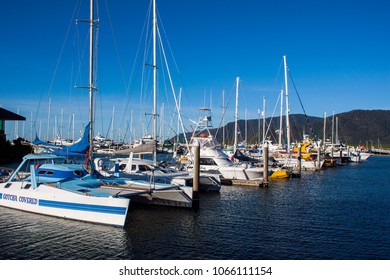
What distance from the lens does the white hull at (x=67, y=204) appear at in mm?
18609

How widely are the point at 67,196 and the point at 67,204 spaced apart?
16.0 inches

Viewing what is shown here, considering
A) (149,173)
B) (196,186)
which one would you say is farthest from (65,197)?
(149,173)

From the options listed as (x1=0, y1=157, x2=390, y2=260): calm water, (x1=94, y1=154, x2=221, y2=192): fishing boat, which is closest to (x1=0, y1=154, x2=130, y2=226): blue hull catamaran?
(x1=0, y1=157, x2=390, y2=260): calm water

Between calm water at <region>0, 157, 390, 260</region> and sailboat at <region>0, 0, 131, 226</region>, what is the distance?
505mm

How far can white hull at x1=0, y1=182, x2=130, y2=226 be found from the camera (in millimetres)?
18609

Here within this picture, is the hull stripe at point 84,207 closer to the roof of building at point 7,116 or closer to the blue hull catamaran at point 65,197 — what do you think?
the blue hull catamaran at point 65,197

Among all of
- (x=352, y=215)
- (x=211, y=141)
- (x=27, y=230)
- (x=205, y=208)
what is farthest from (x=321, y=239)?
(x=211, y=141)

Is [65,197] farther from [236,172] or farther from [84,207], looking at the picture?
[236,172]

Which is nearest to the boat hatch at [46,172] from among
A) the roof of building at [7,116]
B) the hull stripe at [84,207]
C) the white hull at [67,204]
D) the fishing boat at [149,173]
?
the white hull at [67,204]

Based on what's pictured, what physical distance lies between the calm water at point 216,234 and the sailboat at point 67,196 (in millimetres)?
505

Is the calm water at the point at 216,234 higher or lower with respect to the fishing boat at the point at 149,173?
lower

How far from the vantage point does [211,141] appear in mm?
43000

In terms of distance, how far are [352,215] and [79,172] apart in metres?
17.4
